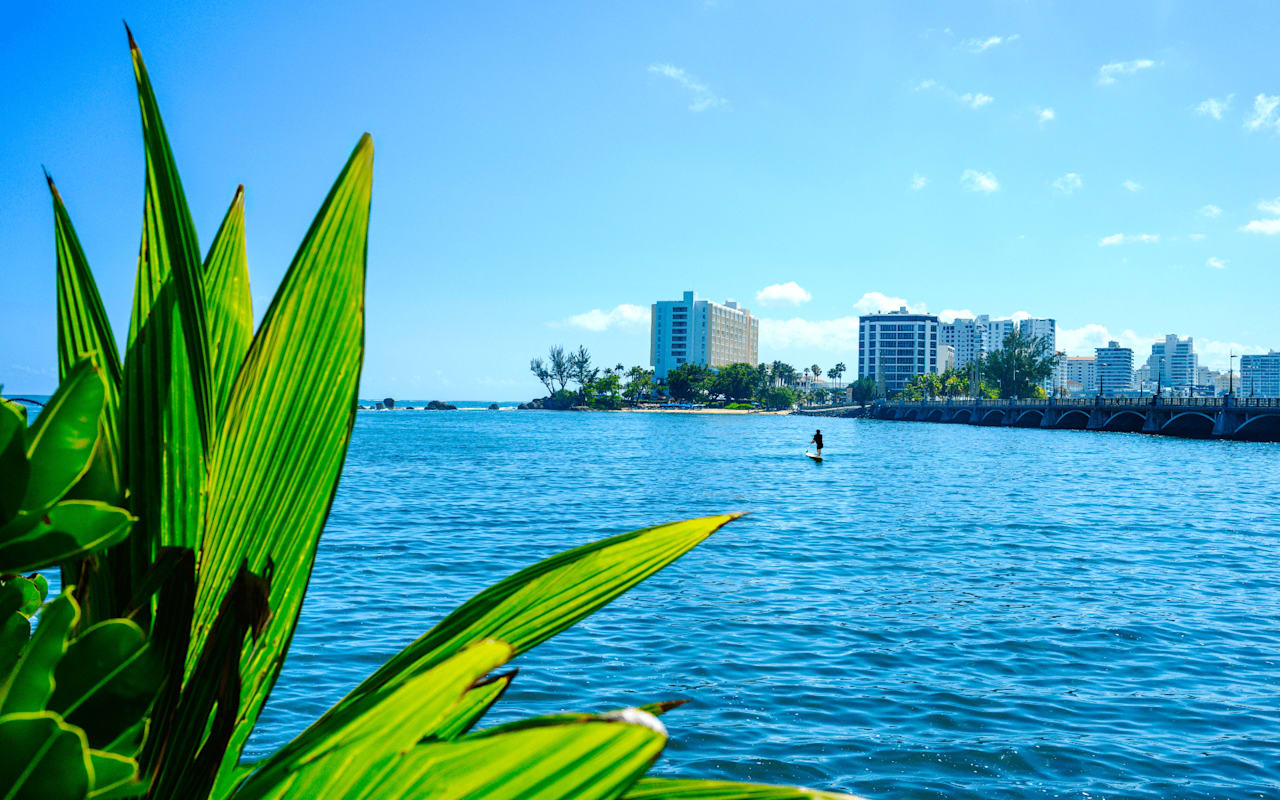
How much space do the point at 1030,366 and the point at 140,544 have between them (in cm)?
14830

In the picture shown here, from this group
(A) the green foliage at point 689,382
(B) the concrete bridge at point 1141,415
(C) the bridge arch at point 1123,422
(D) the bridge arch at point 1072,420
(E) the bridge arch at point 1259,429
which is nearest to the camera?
(E) the bridge arch at point 1259,429

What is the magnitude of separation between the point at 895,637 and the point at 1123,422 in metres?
89.7

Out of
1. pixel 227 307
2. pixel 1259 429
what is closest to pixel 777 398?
pixel 1259 429

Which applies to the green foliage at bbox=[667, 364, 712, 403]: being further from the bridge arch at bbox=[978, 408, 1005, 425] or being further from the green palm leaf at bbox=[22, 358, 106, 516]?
the green palm leaf at bbox=[22, 358, 106, 516]

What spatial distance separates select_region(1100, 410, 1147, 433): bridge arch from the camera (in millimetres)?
85812

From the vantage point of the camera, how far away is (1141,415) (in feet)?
275

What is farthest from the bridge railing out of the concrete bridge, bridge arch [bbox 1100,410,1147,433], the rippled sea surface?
the rippled sea surface

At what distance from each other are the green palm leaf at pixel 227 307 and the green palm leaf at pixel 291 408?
0.21ft

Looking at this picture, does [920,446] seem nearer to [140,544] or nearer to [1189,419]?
[1189,419]

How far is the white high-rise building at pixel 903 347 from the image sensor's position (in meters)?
175

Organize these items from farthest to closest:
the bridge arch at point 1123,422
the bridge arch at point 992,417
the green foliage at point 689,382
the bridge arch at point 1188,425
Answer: the green foliage at point 689,382 < the bridge arch at point 992,417 < the bridge arch at point 1123,422 < the bridge arch at point 1188,425

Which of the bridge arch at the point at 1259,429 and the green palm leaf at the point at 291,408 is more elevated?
the green palm leaf at the point at 291,408

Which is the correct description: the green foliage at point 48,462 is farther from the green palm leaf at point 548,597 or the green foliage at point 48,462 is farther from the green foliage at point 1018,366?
the green foliage at point 1018,366

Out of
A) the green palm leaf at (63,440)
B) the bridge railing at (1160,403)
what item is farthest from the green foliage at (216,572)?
the bridge railing at (1160,403)
